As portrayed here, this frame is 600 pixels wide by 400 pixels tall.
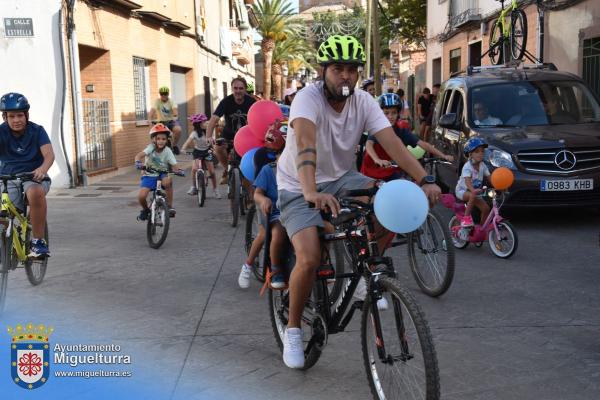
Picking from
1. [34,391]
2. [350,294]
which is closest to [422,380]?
[350,294]

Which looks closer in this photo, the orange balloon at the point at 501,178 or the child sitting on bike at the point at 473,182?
the orange balloon at the point at 501,178

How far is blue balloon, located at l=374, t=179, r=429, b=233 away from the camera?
124 inches

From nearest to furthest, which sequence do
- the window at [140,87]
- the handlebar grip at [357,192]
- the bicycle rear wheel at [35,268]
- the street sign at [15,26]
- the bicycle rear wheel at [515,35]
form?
the handlebar grip at [357,192], the bicycle rear wheel at [35,268], the street sign at [15,26], the bicycle rear wheel at [515,35], the window at [140,87]

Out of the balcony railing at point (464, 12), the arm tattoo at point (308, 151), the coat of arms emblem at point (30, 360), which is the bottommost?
the coat of arms emblem at point (30, 360)

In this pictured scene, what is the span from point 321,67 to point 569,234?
5.47 metres

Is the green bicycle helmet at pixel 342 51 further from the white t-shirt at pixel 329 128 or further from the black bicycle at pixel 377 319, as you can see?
the black bicycle at pixel 377 319

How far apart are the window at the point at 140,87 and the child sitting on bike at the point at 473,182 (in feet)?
43.8

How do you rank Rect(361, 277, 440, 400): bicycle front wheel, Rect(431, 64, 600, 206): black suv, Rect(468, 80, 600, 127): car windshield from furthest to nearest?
Rect(468, 80, 600, 127): car windshield, Rect(431, 64, 600, 206): black suv, Rect(361, 277, 440, 400): bicycle front wheel

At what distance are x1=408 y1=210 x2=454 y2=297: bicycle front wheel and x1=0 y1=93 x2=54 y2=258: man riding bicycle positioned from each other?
3.26 m

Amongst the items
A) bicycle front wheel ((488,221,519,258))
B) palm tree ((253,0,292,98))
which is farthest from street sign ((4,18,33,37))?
palm tree ((253,0,292,98))

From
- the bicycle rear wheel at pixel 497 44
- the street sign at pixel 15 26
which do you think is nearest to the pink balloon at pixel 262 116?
the street sign at pixel 15 26

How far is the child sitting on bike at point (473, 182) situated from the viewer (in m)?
7.31

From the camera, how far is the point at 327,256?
4125 millimetres

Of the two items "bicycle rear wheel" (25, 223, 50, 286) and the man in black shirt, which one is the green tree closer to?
the man in black shirt
